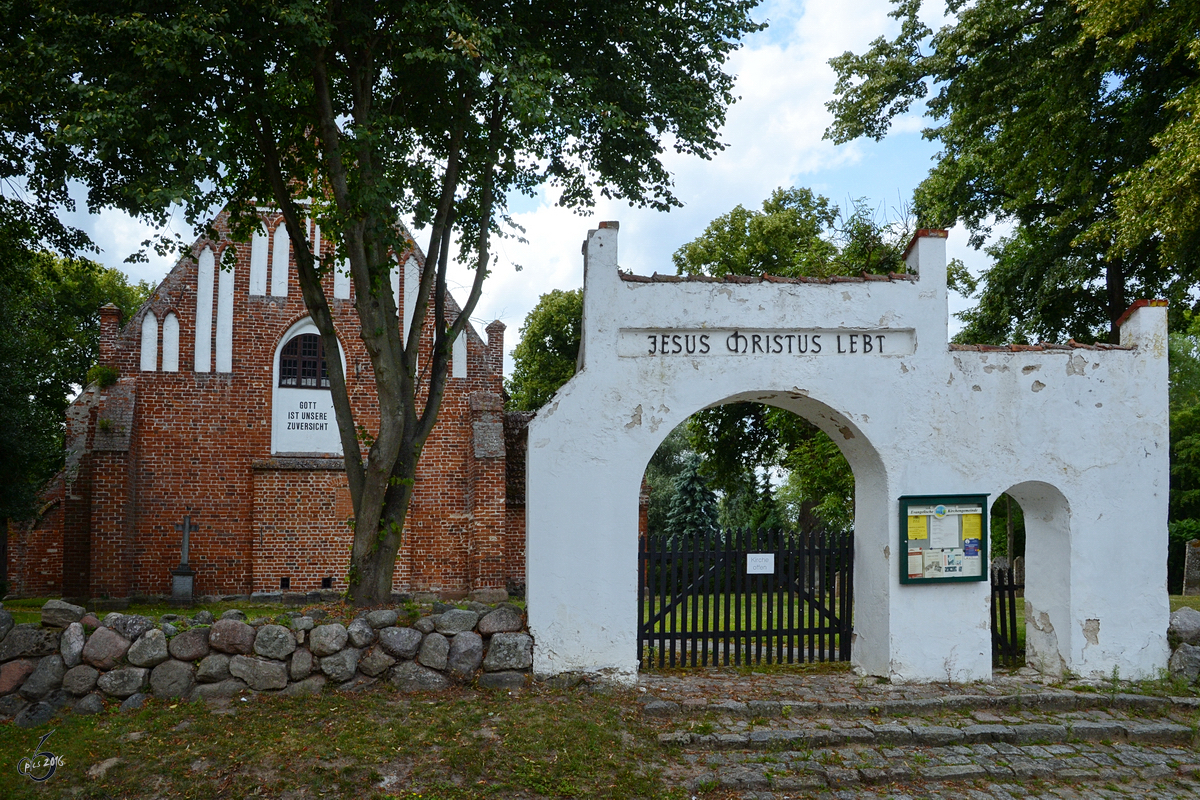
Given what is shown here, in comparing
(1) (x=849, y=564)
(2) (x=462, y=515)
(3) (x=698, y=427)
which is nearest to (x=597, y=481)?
(1) (x=849, y=564)

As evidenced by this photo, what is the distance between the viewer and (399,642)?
25.5ft

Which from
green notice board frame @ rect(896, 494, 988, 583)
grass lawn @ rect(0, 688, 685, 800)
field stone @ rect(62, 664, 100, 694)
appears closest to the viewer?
grass lawn @ rect(0, 688, 685, 800)

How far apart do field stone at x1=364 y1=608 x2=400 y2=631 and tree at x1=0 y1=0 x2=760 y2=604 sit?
32.9 inches

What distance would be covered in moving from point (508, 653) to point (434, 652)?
0.71 metres

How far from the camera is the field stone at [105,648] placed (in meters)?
7.33

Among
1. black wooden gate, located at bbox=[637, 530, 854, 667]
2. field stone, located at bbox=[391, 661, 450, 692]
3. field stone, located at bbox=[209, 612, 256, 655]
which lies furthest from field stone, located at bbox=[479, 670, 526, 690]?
field stone, located at bbox=[209, 612, 256, 655]

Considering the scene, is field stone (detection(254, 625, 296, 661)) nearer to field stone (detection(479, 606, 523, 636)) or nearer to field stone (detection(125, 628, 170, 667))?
field stone (detection(125, 628, 170, 667))

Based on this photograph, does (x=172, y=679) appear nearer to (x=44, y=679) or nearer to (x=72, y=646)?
(x=72, y=646)

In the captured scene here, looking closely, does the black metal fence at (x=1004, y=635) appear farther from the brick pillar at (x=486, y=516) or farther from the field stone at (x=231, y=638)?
the brick pillar at (x=486, y=516)

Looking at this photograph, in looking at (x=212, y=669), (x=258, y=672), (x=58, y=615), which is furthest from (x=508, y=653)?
(x=58, y=615)

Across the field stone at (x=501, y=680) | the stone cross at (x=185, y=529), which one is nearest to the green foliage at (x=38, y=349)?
the stone cross at (x=185, y=529)

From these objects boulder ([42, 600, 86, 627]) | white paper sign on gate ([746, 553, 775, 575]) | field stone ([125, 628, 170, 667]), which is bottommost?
field stone ([125, 628, 170, 667])

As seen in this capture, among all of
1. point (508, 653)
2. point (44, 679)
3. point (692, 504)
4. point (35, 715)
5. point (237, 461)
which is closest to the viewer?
point (35, 715)

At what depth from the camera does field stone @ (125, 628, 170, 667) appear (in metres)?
7.37
